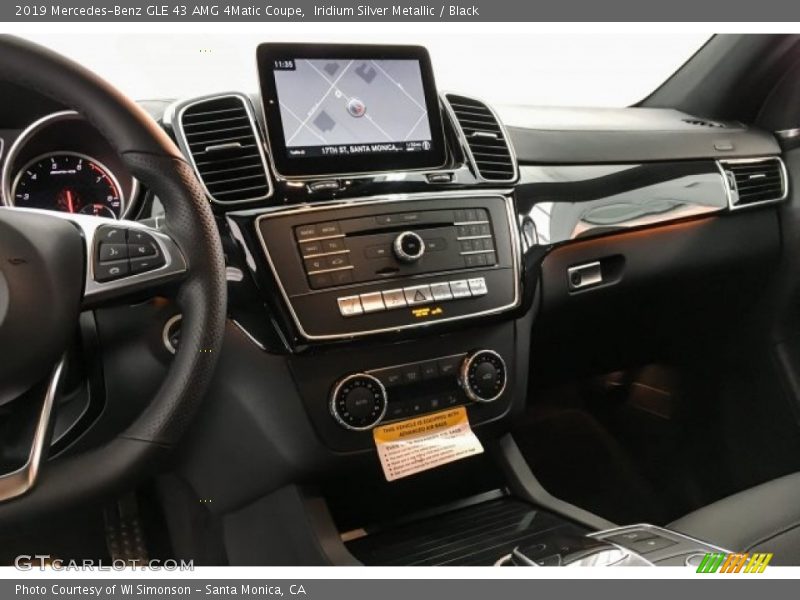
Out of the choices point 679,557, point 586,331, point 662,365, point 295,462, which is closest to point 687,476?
point 662,365

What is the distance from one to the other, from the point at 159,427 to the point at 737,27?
1.14m

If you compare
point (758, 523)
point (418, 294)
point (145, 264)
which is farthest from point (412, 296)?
point (758, 523)

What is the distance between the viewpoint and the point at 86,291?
946 millimetres

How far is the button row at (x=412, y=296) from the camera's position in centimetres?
125

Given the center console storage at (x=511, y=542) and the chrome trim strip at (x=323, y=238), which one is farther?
the chrome trim strip at (x=323, y=238)

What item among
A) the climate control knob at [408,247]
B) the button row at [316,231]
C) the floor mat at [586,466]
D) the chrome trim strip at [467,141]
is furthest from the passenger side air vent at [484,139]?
the floor mat at [586,466]

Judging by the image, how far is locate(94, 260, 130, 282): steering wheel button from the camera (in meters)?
0.95

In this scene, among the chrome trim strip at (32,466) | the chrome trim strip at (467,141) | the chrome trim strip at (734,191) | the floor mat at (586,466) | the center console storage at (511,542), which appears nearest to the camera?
the chrome trim strip at (32,466)

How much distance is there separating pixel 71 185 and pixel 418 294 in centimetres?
54

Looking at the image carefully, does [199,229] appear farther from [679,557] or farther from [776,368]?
[776,368]

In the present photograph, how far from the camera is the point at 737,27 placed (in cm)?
142

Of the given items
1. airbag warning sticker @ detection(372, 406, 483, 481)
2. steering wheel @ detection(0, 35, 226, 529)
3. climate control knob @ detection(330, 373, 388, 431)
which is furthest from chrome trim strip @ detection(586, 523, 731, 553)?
steering wheel @ detection(0, 35, 226, 529)

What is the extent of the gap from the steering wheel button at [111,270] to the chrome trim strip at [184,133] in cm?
26

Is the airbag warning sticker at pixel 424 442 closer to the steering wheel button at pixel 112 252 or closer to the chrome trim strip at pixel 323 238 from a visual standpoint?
the chrome trim strip at pixel 323 238
